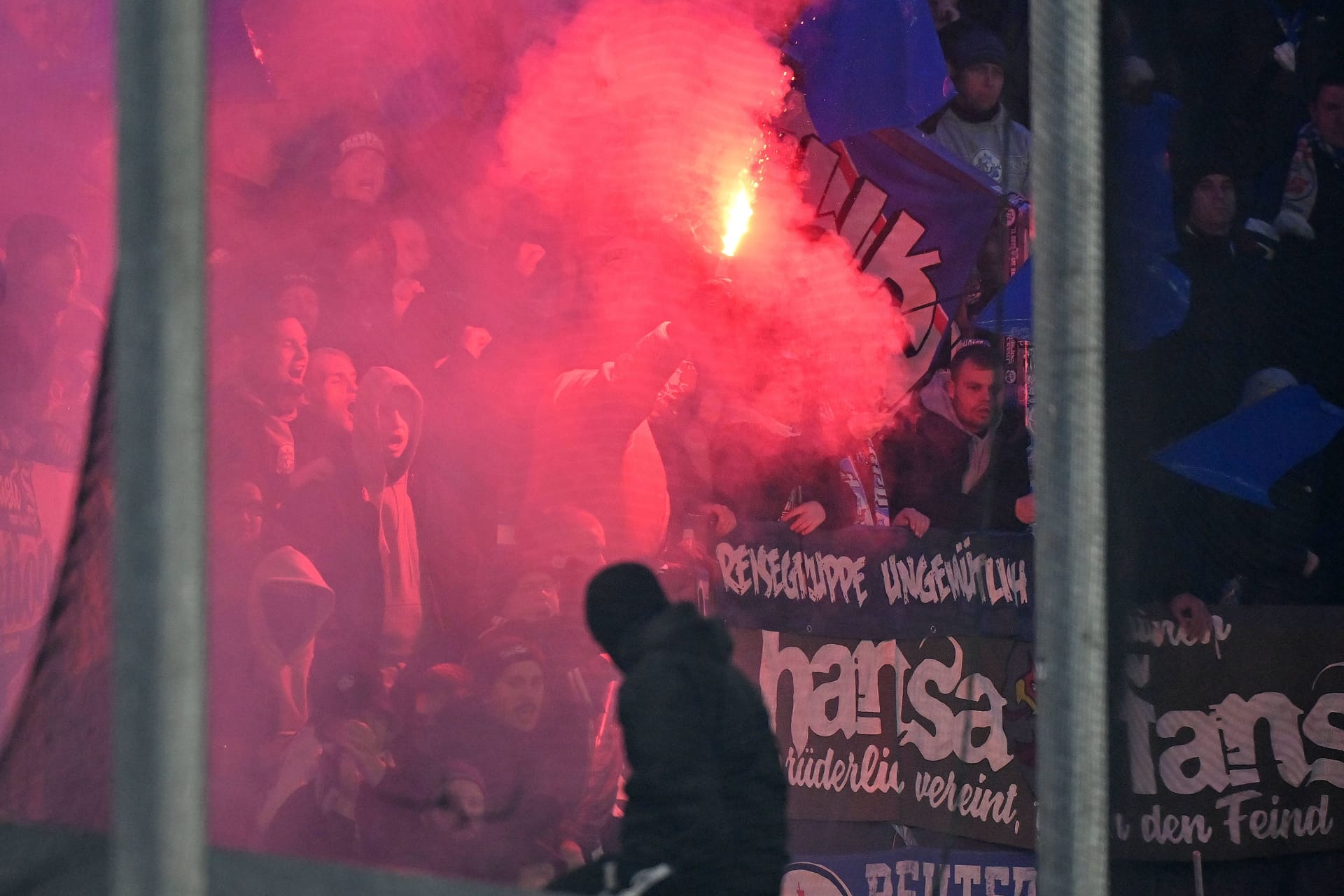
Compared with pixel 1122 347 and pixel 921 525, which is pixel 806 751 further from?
pixel 1122 347

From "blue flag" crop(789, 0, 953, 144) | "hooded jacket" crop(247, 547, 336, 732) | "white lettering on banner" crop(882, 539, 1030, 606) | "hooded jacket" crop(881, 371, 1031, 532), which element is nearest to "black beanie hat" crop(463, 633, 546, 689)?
"hooded jacket" crop(247, 547, 336, 732)

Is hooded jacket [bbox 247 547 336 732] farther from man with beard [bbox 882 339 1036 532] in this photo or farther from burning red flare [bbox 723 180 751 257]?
man with beard [bbox 882 339 1036 532]

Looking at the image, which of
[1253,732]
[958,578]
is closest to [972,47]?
[958,578]

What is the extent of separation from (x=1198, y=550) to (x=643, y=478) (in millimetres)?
2047

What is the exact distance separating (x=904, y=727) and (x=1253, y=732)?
3.45 feet

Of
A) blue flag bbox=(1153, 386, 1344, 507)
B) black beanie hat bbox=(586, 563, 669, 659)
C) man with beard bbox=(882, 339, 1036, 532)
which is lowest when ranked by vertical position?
black beanie hat bbox=(586, 563, 669, 659)

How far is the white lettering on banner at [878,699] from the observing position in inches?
163

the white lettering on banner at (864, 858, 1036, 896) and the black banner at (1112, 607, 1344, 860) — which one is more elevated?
the black banner at (1112, 607, 1344, 860)

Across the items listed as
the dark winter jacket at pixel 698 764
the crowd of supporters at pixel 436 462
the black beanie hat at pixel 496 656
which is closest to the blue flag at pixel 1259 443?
the crowd of supporters at pixel 436 462

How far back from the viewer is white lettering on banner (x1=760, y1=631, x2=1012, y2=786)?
4.14 meters

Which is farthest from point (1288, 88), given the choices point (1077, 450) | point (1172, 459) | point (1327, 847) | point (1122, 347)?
point (1077, 450)

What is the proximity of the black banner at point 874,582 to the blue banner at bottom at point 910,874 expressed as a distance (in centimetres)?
71

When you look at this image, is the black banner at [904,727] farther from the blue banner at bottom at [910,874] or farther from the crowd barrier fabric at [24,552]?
the crowd barrier fabric at [24,552]

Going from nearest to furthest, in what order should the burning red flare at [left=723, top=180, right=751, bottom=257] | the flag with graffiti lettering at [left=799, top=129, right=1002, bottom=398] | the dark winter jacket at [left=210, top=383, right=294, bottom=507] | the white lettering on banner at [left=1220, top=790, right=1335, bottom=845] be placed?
the white lettering on banner at [left=1220, top=790, right=1335, bottom=845] < the flag with graffiti lettering at [left=799, top=129, right=1002, bottom=398] < the burning red flare at [left=723, top=180, right=751, bottom=257] < the dark winter jacket at [left=210, top=383, right=294, bottom=507]
